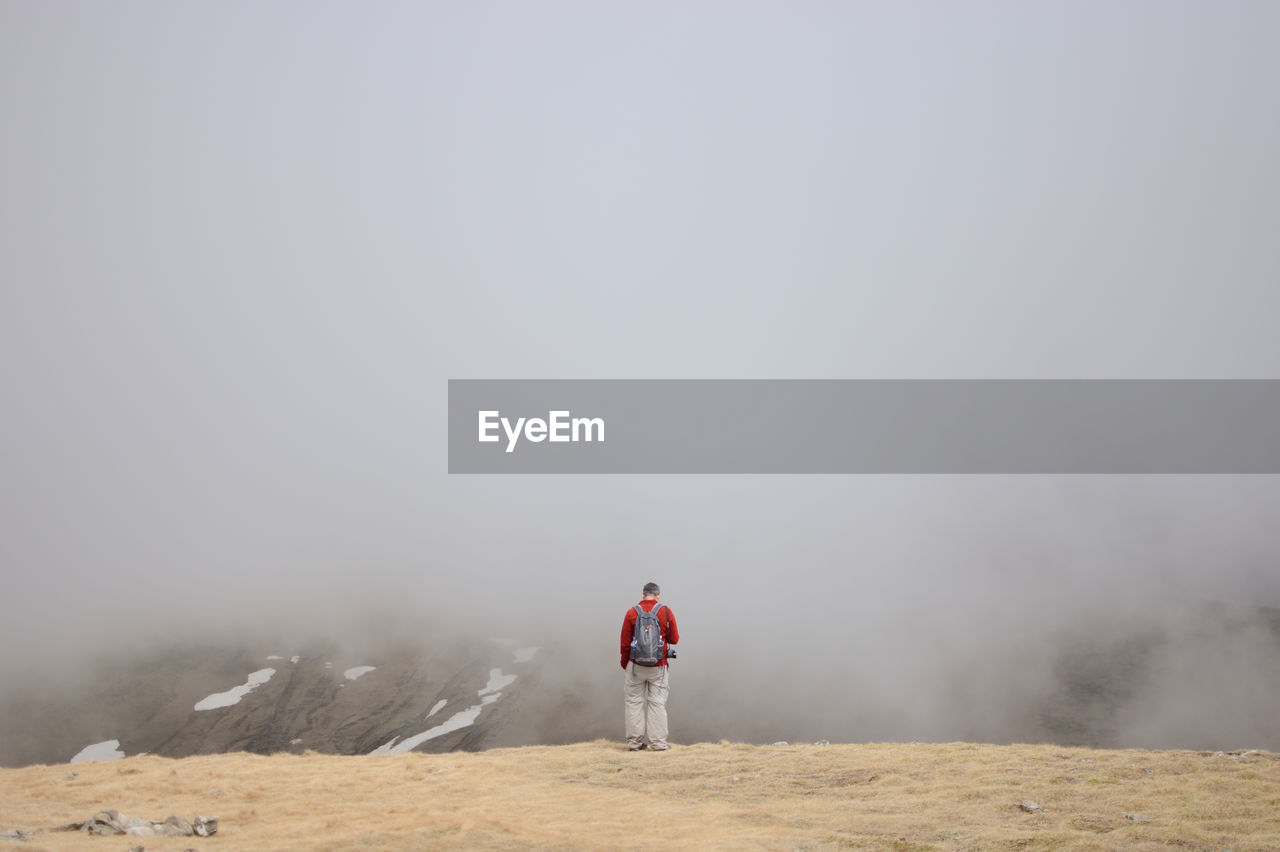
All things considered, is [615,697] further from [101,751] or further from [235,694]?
[101,751]

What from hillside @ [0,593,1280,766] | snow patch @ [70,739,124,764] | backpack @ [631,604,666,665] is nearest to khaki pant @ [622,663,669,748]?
backpack @ [631,604,666,665]

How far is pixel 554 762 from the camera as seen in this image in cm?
1942

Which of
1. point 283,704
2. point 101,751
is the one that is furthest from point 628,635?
point 101,751

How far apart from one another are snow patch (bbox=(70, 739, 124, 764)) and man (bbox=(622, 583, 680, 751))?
144 metres

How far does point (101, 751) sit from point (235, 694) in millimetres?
23087

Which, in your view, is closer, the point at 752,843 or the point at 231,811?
the point at 752,843

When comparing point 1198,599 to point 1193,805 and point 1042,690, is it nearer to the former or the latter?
point 1042,690

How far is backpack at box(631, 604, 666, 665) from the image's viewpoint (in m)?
21.0

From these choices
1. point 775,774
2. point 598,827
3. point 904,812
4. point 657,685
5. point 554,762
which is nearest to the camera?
point 598,827

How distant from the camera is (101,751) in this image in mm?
139375

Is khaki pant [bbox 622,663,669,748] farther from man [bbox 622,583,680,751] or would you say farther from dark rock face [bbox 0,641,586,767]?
dark rock face [bbox 0,641,586,767]

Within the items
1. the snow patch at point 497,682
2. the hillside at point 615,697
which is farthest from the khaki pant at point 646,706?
the snow patch at point 497,682

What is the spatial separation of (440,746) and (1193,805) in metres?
133

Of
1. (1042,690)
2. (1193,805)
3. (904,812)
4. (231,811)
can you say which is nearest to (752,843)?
(904,812)
